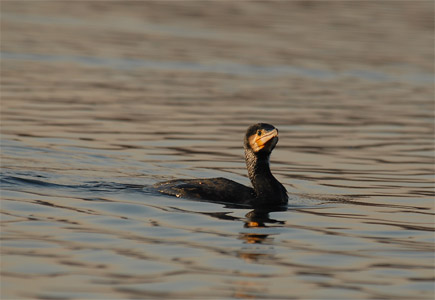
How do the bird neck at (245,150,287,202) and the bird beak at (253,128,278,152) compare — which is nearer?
the bird beak at (253,128,278,152)

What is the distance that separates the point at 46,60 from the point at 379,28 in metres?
14.5

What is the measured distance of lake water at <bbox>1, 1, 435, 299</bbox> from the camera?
32.3ft

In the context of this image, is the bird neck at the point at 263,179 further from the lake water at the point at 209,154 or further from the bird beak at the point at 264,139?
the lake water at the point at 209,154

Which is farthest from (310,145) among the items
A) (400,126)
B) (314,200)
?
(314,200)

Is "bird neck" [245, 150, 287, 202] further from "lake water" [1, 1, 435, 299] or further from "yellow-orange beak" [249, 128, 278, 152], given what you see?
"lake water" [1, 1, 435, 299]

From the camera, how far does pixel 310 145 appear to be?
62.7 ft

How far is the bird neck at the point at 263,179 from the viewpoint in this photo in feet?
45.9

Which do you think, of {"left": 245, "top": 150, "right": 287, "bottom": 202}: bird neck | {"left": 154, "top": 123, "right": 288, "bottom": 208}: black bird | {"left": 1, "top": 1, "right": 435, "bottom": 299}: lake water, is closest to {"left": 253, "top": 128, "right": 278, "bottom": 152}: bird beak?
{"left": 154, "top": 123, "right": 288, "bottom": 208}: black bird

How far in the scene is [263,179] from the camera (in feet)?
46.3

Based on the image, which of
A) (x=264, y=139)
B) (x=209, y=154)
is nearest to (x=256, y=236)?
(x=264, y=139)

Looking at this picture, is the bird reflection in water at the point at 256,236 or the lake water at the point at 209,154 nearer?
the lake water at the point at 209,154

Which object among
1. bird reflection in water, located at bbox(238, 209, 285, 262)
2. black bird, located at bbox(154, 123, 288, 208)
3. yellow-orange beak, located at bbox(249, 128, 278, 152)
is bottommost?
bird reflection in water, located at bbox(238, 209, 285, 262)

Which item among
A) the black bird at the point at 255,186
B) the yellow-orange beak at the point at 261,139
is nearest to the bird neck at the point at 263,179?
the black bird at the point at 255,186

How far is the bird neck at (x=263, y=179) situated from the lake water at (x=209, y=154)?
0.44m
